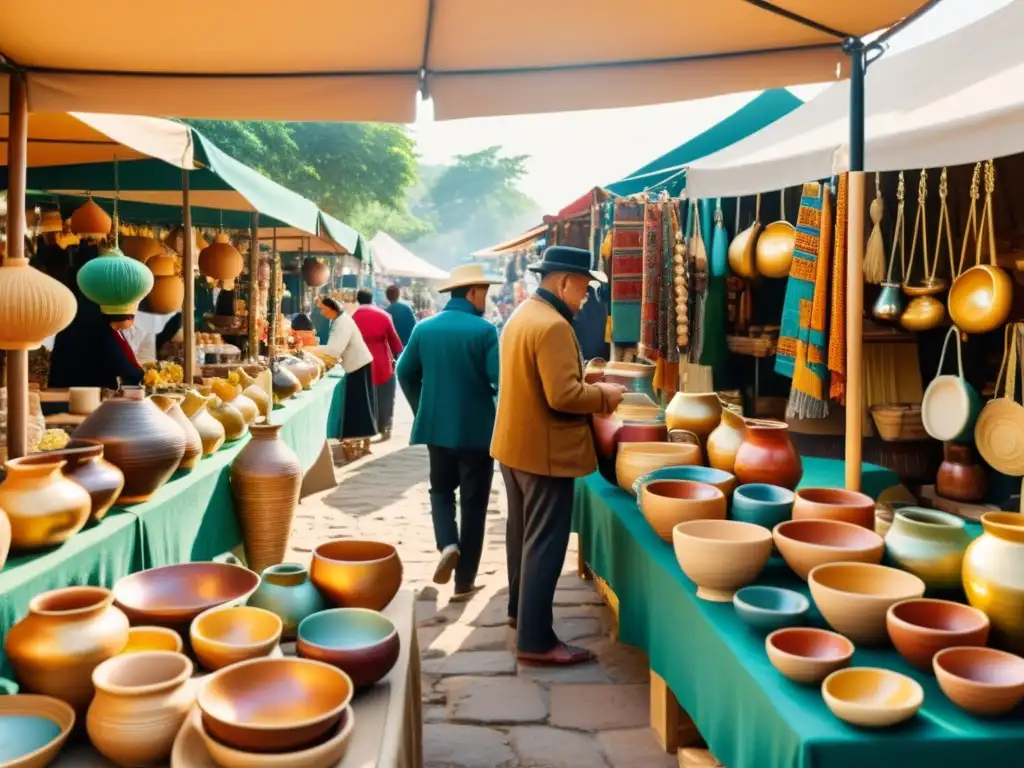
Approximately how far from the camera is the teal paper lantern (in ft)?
13.4

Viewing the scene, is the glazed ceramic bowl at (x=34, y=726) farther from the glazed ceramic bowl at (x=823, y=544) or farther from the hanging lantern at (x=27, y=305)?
the glazed ceramic bowl at (x=823, y=544)

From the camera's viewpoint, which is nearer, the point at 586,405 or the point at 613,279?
the point at 586,405

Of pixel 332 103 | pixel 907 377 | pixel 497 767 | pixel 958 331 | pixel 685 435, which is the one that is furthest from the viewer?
pixel 907 377

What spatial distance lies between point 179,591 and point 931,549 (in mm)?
1795

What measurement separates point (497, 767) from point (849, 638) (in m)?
1.35

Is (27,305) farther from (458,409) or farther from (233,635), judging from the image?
(458,409)

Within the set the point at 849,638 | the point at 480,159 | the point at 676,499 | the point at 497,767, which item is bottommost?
the point at 497,767

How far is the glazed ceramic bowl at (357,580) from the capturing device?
2.08 m

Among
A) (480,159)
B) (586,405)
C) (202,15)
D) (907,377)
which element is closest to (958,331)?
(907,377)

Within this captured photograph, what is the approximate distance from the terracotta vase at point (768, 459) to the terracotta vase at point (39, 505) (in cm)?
204

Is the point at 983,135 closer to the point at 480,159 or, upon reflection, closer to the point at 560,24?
the point at 560,24

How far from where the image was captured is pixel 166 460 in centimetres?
283

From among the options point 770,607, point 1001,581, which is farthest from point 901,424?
point 1001,581

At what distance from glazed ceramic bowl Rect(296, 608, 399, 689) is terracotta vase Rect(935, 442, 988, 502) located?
10.6 feet
